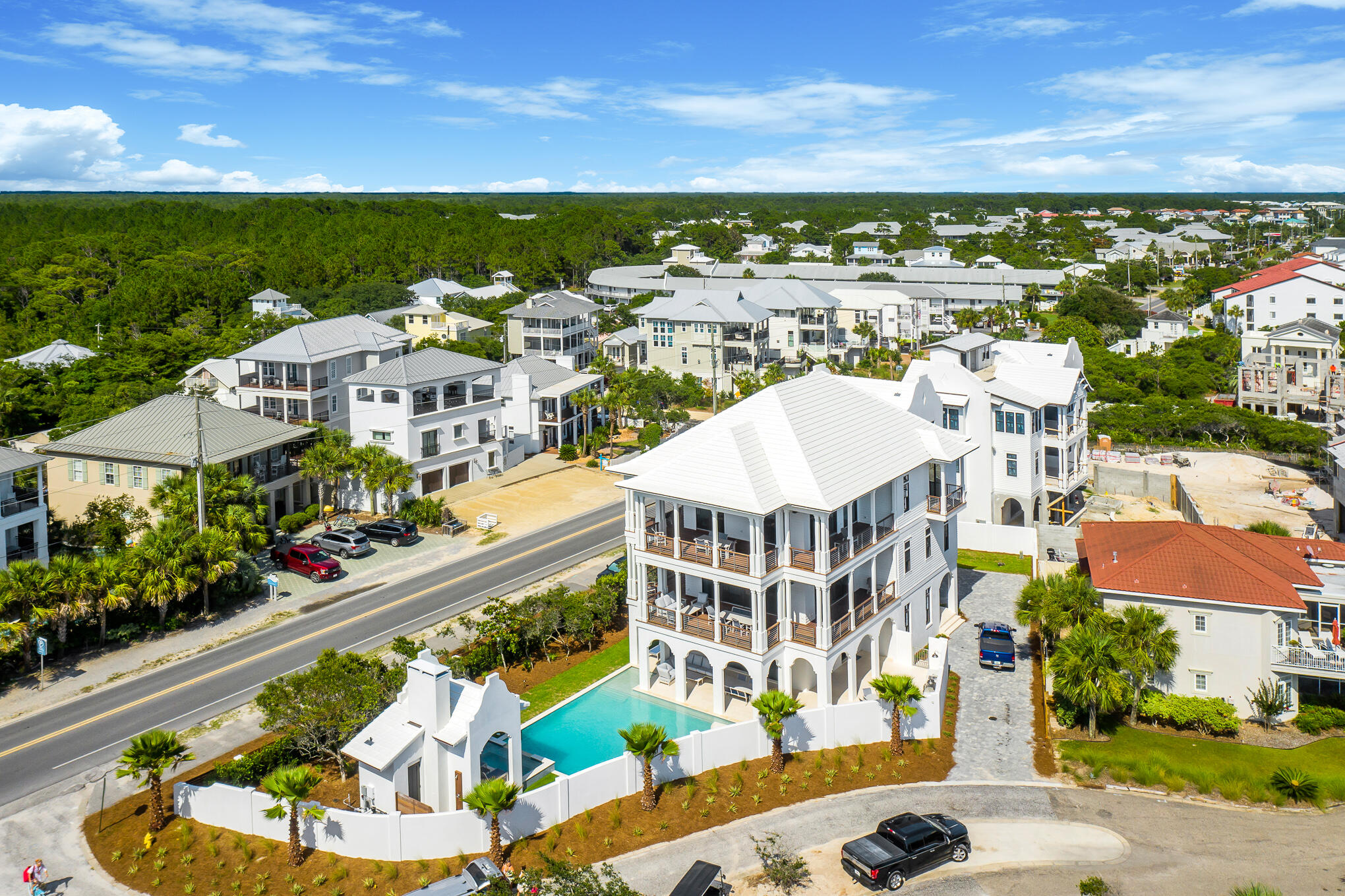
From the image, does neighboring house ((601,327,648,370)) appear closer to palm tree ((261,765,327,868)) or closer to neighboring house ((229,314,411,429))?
neighboring house ((229,314,411,429))

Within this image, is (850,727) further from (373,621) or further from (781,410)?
(373,621)

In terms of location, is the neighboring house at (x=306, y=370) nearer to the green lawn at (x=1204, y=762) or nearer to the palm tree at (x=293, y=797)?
the palm tree at (x=293, y=797)

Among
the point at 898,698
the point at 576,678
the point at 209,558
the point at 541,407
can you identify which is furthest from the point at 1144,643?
the point at 541,407

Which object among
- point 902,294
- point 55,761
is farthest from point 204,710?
point 902,294

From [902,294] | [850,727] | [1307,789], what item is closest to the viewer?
[1307,789]

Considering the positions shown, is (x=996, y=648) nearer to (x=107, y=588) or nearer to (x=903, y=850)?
(x=903, y=850)

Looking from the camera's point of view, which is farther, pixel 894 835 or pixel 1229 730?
pixel 1229 730
